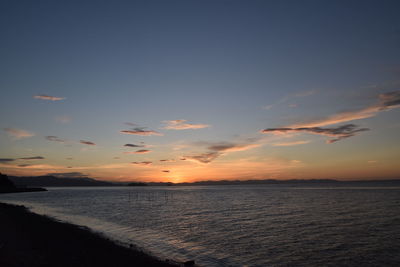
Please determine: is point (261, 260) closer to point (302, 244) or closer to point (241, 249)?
point (241, 249)

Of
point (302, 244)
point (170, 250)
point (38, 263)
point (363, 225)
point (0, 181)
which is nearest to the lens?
point (38, 263)

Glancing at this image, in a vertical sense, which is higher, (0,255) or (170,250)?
(0,255)

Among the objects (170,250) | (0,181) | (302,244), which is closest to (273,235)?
(302,244)

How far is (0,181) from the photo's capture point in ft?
617

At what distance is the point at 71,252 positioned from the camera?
20.8 meters

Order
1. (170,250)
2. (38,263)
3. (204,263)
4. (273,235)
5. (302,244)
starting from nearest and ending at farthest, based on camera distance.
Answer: (38,263) < (204,263) < (170,250) < (302,244) < (273,235)

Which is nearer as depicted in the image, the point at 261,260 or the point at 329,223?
the point at 261,260

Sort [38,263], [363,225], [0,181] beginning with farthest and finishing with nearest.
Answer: [0,181], [363,225], [38,263]

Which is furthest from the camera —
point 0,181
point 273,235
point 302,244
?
point 0,181

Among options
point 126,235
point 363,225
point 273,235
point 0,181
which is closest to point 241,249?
point 273,235

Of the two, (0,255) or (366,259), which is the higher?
(0,255)

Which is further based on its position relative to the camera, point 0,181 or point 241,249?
point 0,181

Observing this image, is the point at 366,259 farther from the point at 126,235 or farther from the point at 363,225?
the point at 126,235

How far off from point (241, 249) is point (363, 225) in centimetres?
2202
